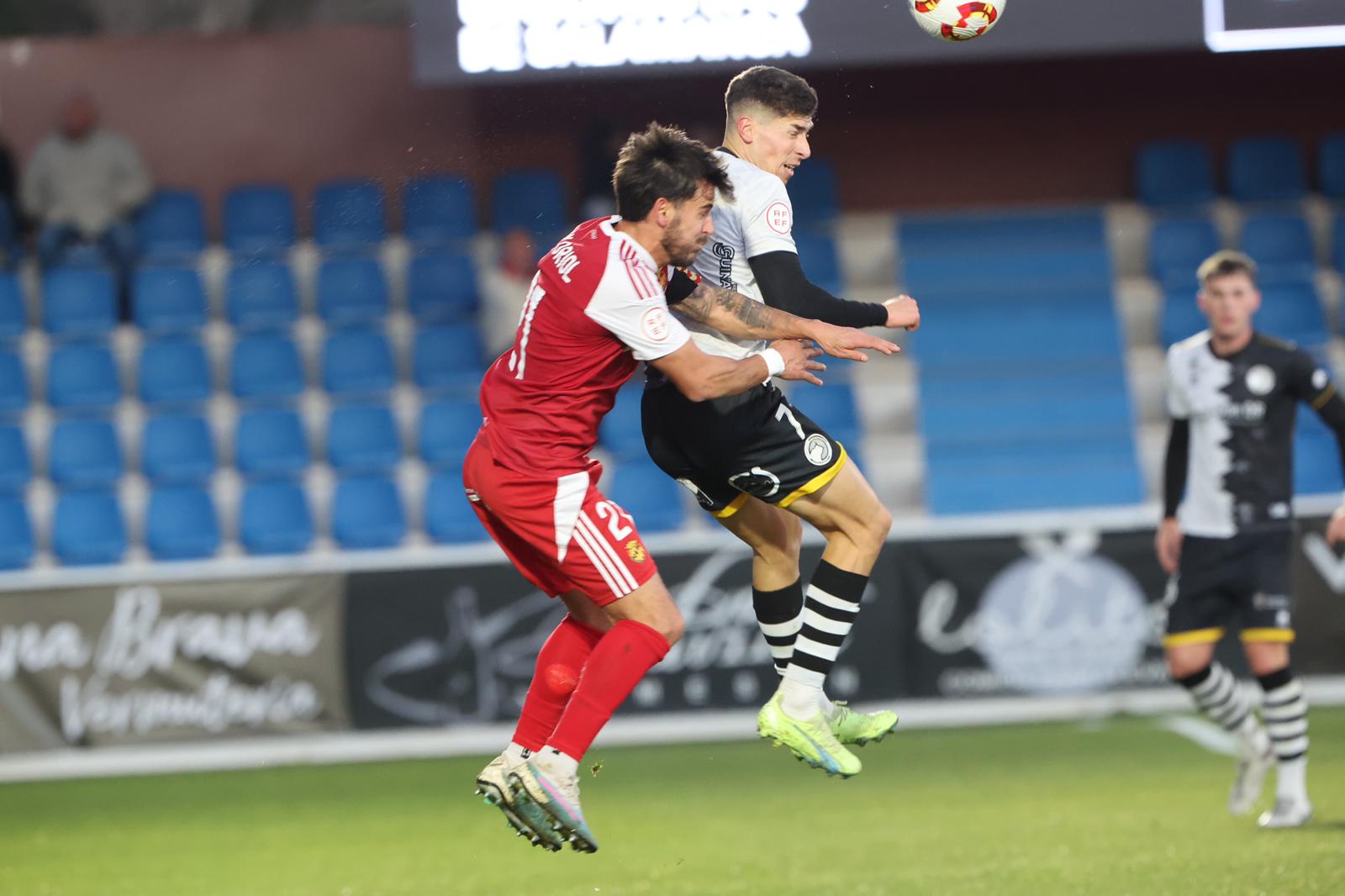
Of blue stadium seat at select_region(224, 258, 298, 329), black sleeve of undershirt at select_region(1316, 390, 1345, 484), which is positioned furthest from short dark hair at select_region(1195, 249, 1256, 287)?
blue stadium seat at select_region(224, 258, 298, 329)

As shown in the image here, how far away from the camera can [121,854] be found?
297 inches

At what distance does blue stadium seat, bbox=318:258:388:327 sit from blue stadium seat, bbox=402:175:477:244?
414 mm

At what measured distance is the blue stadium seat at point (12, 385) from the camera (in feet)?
36.5

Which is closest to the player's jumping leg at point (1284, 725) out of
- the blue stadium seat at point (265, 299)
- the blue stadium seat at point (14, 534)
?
the blue stadium seat at point (265, 299)

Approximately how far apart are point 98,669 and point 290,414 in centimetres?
230

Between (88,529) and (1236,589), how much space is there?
6.96m

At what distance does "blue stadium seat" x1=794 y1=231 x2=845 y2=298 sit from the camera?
1134 centimetres

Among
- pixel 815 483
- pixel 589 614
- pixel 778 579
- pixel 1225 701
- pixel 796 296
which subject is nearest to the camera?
pixel 796 296

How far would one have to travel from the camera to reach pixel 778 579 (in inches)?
207

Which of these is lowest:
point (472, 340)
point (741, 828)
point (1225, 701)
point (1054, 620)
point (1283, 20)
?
point (741, 828)

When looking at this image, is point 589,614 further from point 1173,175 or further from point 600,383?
point 1173,175

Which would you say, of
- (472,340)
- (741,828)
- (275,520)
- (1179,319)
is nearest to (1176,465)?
(741,828)

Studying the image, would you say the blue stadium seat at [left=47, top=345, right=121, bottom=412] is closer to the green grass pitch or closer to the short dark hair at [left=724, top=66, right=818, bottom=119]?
the green grass pitch

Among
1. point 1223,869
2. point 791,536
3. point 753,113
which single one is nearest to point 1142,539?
point 1223,869
